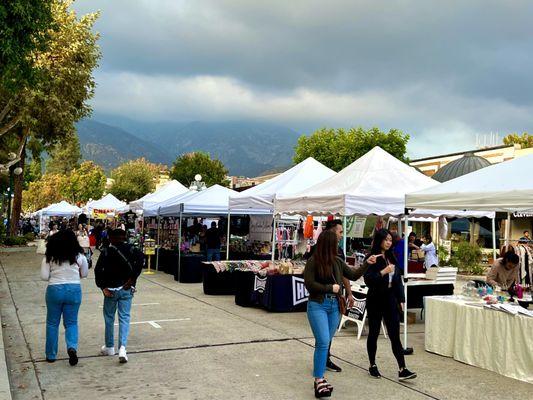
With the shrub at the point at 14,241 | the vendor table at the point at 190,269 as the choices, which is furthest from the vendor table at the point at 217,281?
the shrub at the point at 14,241

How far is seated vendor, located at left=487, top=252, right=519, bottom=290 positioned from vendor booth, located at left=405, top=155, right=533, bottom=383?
294 millimetres

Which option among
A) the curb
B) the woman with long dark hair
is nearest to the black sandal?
the woman with long dark hair

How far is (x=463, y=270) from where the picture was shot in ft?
67.4

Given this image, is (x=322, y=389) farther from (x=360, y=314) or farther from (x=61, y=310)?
(x=61, y=310)

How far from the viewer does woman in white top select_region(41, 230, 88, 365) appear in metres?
6.27

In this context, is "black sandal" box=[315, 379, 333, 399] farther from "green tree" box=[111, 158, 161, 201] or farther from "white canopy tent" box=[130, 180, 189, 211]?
"green tree" box=[111, 158, 161, 201]

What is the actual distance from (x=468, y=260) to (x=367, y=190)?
1230cm

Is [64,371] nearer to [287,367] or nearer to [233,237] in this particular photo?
[287,367]

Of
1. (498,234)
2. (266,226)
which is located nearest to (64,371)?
(266,226)

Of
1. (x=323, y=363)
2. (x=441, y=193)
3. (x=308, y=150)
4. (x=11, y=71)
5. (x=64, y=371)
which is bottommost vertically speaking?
(x=64, y=371)

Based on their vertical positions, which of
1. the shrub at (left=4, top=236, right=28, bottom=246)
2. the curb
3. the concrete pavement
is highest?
the shrub at (left=4, top=236, right=28, bottom=246)

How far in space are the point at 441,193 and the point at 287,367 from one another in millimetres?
3251

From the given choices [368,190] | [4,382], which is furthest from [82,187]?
[4,382]

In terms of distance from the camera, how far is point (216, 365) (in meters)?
6.44
